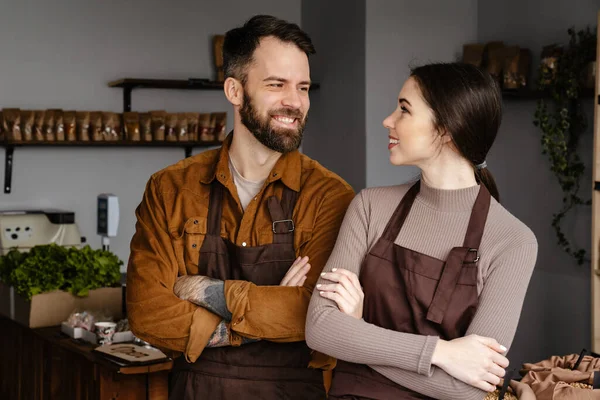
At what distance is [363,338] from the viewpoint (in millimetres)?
1881

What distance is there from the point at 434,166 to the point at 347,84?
394cm

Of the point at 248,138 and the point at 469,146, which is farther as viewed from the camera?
the point at 248,138

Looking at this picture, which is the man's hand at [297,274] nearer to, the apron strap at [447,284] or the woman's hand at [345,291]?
the woman's hand at [345,291]

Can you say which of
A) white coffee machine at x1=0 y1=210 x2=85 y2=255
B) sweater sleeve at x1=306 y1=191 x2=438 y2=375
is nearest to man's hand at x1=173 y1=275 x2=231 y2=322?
sweater sleeve at x1=306 y1=191 x2=438 y2=375

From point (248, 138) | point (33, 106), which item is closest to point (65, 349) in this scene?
point (248, 138)

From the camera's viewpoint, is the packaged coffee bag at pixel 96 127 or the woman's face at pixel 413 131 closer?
the woman's face at pixel 413 131

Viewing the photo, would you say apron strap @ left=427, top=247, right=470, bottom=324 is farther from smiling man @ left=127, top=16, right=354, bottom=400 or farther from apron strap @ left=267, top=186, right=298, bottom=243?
apron strap @ left=267, top=186, right=298, bottom=243

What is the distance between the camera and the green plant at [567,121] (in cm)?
489

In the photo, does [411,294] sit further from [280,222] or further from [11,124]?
[11,124]

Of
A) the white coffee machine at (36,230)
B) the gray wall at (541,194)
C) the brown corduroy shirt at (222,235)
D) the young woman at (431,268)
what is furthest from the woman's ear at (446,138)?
the white coffee machine at (36,230)

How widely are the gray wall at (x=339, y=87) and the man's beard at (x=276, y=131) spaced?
136 inches

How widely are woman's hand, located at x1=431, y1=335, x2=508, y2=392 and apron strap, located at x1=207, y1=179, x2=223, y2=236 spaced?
30.9 inches

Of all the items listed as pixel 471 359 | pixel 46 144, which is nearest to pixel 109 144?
pixel 46 144

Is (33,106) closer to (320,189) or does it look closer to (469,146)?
(320,189)
